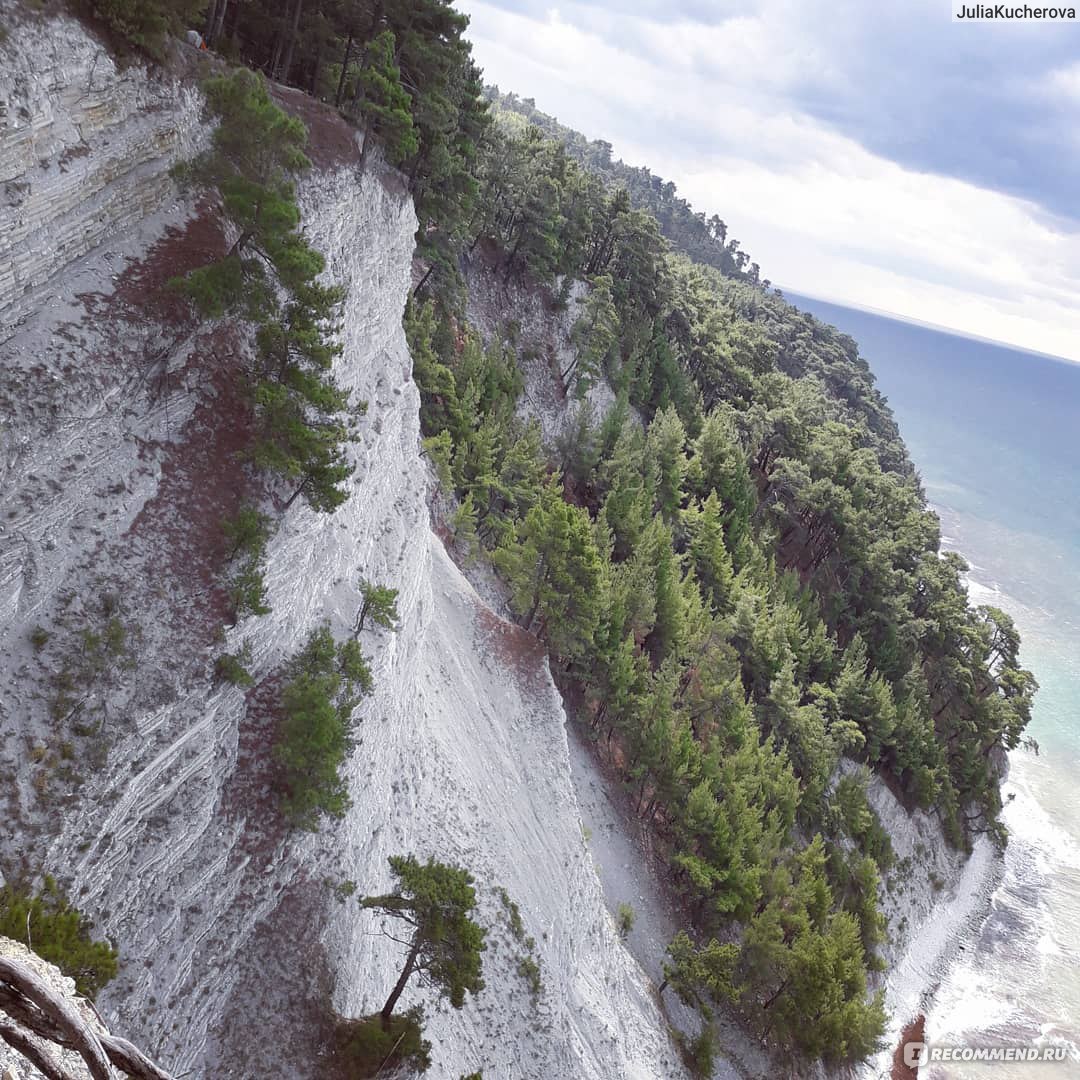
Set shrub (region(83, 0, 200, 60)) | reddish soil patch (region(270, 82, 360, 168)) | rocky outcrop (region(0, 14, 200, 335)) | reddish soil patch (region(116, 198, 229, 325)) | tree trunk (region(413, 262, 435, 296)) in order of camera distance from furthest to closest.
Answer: tree trunk (region(413, 262, 435, 296)), reddish soil patch (region(270, 82, 360, 168)), reddish soil patch (region(116, 198, 229, 325)), shrub (region(83, 0, 200, 60)), rocky outcrop (region(0, 14, 200, 335))

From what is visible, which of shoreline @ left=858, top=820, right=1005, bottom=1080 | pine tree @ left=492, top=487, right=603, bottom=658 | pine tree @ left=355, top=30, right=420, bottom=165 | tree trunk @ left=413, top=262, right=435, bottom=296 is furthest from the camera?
tree trunk @ left=413, top=262, right=435, bottom=296

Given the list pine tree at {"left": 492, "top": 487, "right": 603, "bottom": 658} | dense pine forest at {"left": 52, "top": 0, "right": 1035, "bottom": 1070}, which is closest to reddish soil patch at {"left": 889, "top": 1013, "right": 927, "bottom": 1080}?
dense pine forest at {"left": 52, "top": 0, "right": 1035, "bottom": 1070}

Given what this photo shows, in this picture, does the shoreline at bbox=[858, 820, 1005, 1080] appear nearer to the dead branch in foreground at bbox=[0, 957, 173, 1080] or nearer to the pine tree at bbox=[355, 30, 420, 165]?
the dead branch in foreground at bbox=[0, 957, 173, 1080]

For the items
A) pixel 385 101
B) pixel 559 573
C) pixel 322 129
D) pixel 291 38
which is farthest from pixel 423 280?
pixel 559 573

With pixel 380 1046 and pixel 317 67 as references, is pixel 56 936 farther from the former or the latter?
pixel 317 67

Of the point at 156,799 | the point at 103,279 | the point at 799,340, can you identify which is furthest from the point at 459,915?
the point at 799,340

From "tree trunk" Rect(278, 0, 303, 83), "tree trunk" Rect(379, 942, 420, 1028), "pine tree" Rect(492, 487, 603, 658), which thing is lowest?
"tree trunk" Rect(379, 942, 420, 1028)
